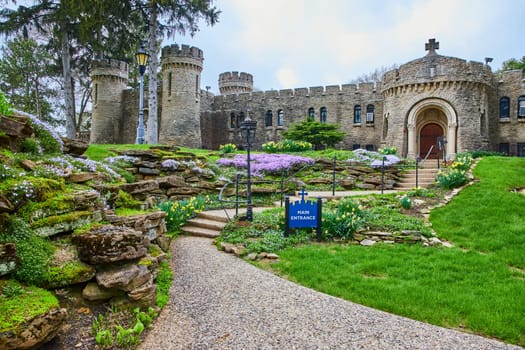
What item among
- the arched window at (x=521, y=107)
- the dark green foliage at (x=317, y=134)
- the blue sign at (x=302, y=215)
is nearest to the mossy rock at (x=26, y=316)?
the blue sign at (x=302, y=215)

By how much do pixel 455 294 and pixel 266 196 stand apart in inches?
322

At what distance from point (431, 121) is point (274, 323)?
22077 mm

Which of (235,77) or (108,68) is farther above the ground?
(235,77)

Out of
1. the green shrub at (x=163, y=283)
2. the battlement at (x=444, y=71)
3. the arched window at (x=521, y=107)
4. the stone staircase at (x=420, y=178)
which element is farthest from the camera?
the arched window at (x=521, y=107)

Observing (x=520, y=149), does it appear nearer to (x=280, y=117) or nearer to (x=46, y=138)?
(x=280, y=117)

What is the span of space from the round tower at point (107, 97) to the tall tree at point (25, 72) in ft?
17.1

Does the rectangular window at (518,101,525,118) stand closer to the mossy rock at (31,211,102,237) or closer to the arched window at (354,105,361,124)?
the arched window at (354,105,361,124)

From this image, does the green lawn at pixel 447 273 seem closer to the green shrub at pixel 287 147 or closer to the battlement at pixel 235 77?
the green shrub at pixel 287 147

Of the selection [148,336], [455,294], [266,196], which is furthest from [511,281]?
[266,196]

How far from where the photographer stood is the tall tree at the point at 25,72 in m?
31.8

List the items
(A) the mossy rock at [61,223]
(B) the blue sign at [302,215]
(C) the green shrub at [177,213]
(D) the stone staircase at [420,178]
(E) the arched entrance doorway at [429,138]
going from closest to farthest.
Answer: (A) the mossy rock at [61,223], (B) the blue sign at [302,215], (C) the green shrub at [177,213], (D) the stone staircase at [420,178], (E) the arched entrance doorway at [429,138]

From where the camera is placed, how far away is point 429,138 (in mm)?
23266

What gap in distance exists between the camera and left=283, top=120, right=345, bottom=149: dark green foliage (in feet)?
73.8

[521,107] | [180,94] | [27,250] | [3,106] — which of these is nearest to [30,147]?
[3,106]
